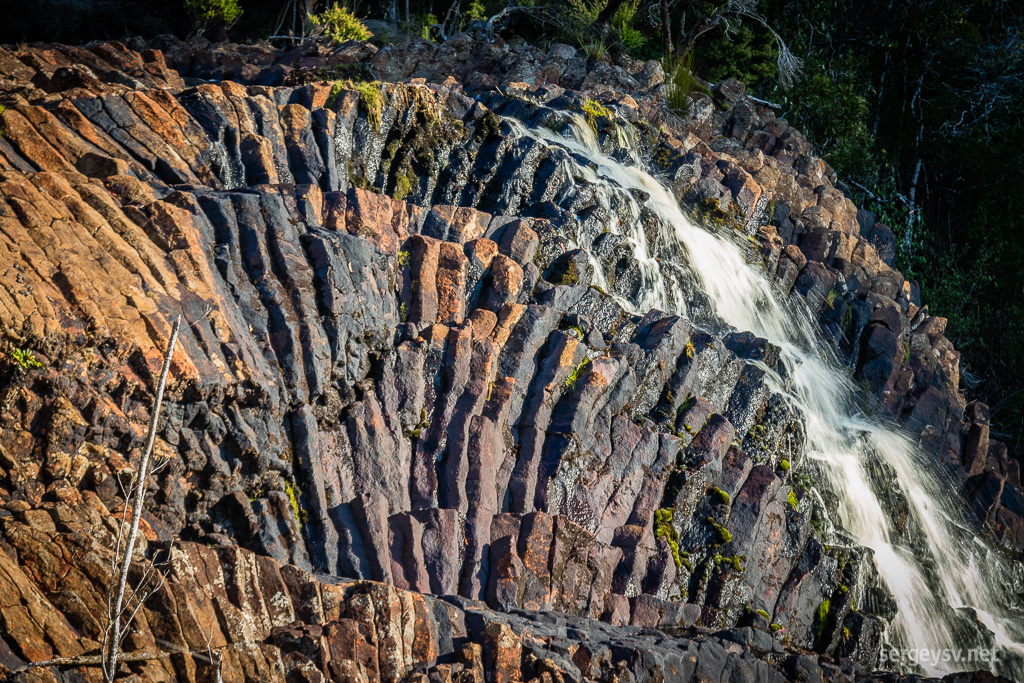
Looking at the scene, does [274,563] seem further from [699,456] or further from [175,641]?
[699,456]

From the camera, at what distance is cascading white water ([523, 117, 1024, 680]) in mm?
16109

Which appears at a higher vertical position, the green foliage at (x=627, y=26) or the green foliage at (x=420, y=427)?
the green foliage at (x=627, y=26)

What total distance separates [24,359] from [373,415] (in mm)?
4230

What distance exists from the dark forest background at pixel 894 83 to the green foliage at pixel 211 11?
0.20 meters

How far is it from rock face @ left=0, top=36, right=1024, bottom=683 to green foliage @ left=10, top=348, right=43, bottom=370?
0.02m

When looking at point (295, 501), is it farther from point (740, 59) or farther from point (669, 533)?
point (740, 59)

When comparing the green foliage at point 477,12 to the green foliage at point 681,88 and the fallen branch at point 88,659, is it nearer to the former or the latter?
the green foliage at point 681,88

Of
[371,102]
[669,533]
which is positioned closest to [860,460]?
[669,533]

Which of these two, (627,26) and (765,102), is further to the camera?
(765,102)

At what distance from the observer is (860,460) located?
17.8m

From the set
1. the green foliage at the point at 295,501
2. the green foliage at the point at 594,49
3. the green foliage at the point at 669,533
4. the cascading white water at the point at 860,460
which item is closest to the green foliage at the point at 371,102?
the cascading white water at the point at 860,460

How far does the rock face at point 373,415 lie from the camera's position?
9156 mm

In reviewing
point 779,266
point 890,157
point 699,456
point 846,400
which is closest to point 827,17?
point 890,157

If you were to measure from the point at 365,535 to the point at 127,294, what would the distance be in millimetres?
3815
